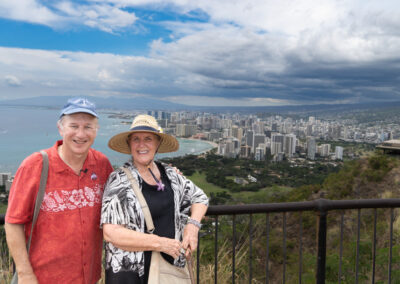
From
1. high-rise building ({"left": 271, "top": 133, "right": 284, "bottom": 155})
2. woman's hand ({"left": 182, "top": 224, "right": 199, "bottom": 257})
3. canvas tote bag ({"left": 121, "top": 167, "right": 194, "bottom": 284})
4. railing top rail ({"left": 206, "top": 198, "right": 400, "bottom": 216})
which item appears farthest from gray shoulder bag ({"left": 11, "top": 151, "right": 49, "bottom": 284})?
high-rise building ({"left": 271, "top": 133, "right": 284, "bottom": 155})

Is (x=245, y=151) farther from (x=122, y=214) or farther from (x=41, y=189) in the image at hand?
(x=41, y=189)

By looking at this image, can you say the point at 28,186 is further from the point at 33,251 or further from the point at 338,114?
the point at 338,114

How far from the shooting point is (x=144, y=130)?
1747 millimetres

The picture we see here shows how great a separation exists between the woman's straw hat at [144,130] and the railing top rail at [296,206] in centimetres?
49

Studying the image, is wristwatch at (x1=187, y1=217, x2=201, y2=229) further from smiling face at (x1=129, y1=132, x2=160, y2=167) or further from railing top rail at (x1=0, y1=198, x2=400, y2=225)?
smiling face at (x1=129, y1=132, x2=160, y2=167)

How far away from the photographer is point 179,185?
6.13 ft

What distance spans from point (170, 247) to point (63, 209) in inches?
21.8

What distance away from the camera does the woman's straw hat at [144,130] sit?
176cm

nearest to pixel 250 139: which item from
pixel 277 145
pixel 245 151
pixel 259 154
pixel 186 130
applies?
pixel 245 151

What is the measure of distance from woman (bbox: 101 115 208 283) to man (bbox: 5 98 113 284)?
0.11 meters

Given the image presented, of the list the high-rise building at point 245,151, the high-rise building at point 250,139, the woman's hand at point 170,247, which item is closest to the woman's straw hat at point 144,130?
the woman's hand at point 170,247

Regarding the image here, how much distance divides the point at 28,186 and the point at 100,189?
1.13 ft

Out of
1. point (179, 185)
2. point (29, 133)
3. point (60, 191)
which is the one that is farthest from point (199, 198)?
point (29, 133)

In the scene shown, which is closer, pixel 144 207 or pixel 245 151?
pixel 144 207
